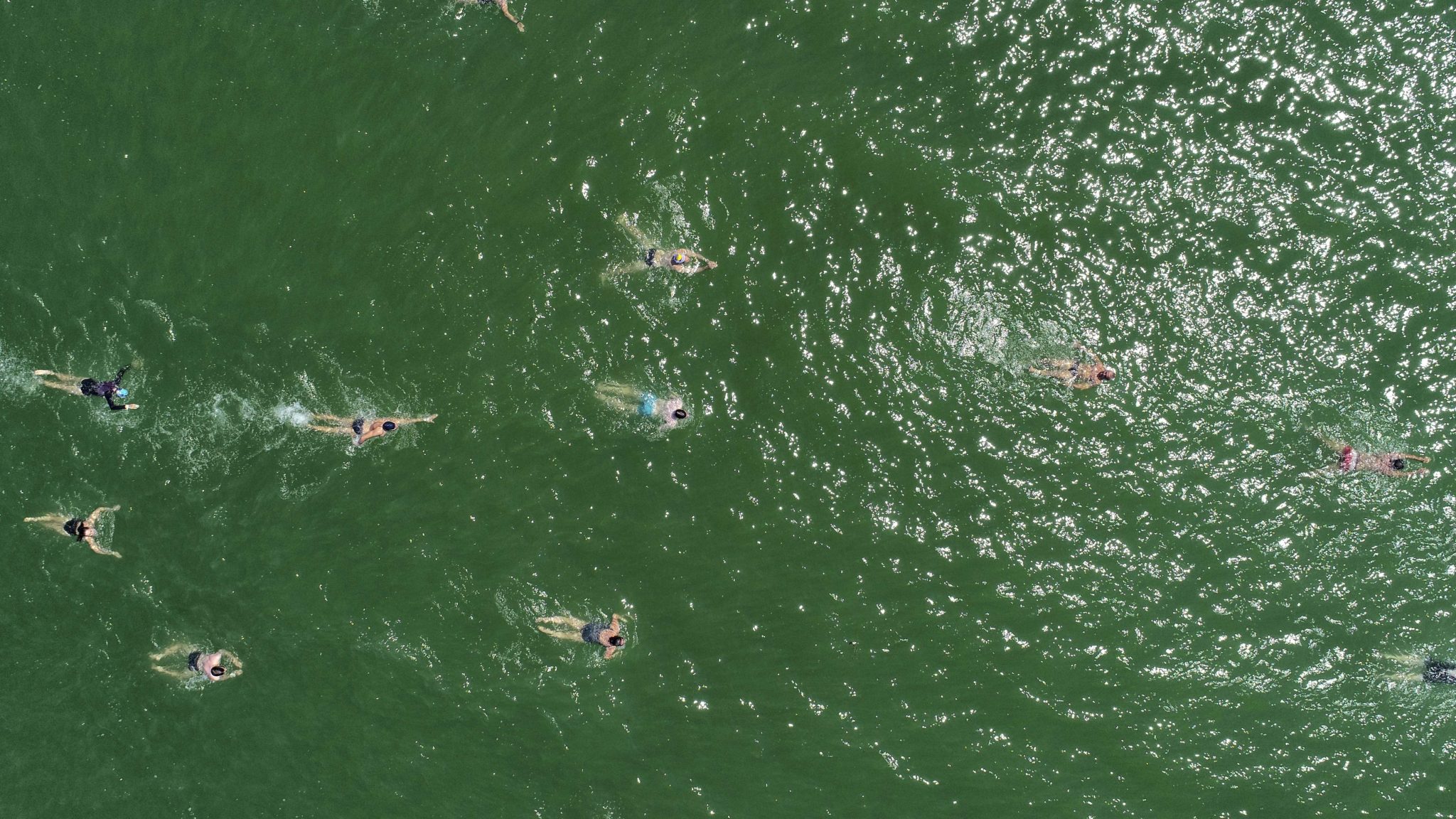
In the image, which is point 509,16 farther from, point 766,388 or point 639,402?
point 766,388

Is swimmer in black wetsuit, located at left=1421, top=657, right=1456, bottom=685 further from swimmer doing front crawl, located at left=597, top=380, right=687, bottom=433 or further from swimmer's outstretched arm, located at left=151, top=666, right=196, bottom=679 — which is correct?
swimmer's outstretched arm, located at left=151, top=666, right=196, bottom=679

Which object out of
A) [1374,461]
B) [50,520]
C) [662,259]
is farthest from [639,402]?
[1374,461]

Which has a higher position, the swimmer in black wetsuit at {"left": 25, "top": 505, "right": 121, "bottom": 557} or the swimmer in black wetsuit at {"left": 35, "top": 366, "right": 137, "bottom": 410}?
the swimmer in black wetsuit at {"left": 35, "top": 366, "right": 137, "bottom": 410}

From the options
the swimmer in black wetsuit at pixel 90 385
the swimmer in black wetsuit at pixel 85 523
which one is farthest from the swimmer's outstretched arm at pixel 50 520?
the swimmer in black wetsuit at pixel 90 385

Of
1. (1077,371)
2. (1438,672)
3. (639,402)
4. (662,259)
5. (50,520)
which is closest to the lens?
(1438,672)

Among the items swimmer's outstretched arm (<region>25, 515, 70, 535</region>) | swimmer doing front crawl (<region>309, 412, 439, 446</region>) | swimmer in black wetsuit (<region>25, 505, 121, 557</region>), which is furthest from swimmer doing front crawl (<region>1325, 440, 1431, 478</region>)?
swimmer's outstretched arm (<region>25, 515, 70, 535</region>)

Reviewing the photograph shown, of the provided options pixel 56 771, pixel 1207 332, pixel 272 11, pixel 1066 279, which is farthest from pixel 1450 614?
pixel 56 771

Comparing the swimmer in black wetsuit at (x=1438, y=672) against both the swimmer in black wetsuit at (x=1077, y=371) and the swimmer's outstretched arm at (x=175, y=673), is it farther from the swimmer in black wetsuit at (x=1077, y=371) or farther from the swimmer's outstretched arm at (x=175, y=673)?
the swimmer's outstretched arm at (x=175, y=673)

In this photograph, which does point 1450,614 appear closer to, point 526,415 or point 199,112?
point 526,415
